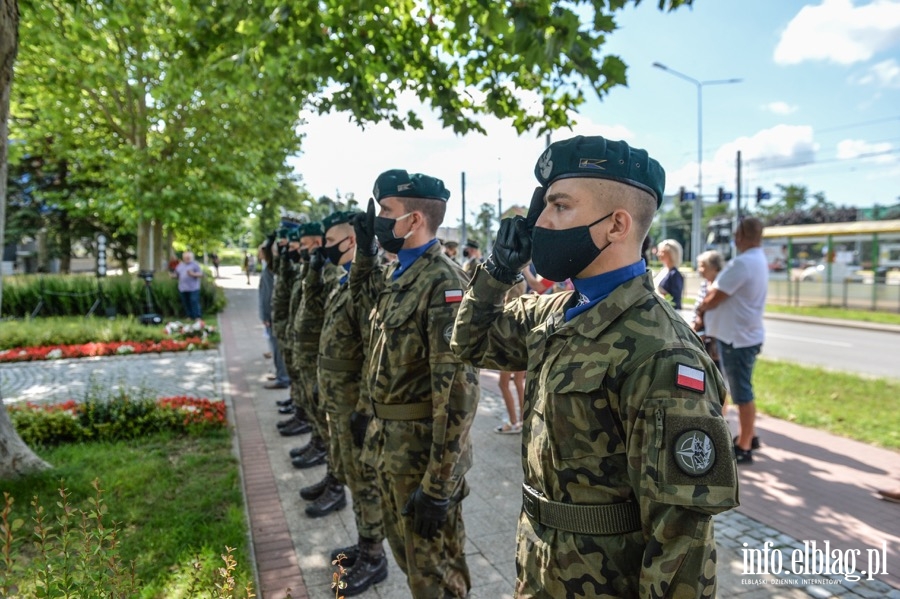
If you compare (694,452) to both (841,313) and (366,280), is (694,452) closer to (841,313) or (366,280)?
(366,280)

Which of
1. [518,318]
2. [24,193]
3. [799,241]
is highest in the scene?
[24,193]

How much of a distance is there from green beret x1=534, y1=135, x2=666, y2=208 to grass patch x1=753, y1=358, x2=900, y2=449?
5.71m

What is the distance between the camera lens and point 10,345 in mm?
11078

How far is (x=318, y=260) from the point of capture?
17.0 feet

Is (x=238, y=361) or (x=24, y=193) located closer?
(x=238, y=361)

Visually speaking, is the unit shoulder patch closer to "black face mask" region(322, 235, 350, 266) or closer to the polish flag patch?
the polish flag patch

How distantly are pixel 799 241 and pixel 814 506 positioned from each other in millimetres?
23739

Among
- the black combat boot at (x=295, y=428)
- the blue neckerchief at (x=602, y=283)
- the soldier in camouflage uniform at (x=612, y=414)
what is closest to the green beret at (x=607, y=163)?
the soldier in camouflage uniform at (x=612, y=414)

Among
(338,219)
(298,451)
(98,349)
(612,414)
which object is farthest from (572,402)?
(98,349)

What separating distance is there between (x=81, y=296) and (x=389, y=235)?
15.6 meters

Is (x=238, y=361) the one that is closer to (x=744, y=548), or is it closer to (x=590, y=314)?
(x=744, y=548)

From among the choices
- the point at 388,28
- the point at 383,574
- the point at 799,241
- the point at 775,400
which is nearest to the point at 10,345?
the point at 388,28

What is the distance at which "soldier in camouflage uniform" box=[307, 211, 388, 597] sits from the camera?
353 centimetres

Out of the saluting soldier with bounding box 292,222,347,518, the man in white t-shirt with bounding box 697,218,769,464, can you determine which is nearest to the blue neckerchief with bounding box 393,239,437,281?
the saluting soldier with bounding box 292,222,347,518
